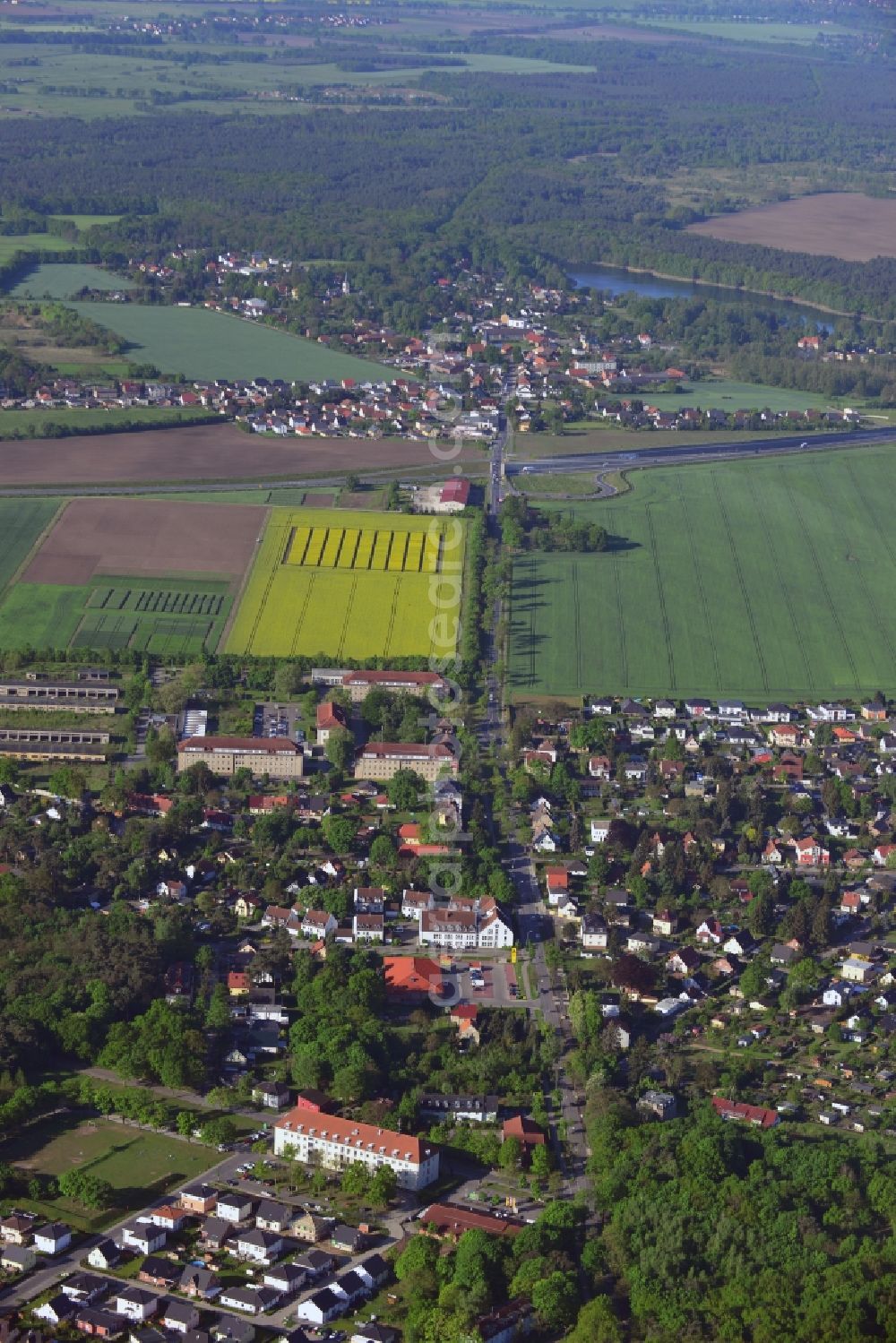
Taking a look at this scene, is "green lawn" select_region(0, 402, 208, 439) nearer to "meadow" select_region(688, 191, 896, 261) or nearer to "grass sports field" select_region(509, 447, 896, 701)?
"grass sports field" select_region(509, 447, 896, 701)

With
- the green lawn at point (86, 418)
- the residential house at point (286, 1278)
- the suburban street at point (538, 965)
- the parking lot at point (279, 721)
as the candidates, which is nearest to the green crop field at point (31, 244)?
the green lawn at point (86, 418)

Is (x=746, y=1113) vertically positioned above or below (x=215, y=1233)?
below

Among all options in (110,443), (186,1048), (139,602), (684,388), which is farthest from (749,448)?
(186,1048)

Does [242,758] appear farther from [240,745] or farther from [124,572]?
[124,572]

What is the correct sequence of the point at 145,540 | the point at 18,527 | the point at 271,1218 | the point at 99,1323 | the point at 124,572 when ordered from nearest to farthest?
the point at 99,1323 → the point at 271,1218 → the point at 124,572 → the point at 145,540 → the point at 18,527

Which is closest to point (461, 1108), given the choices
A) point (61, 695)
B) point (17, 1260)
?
point (17, 1260)
